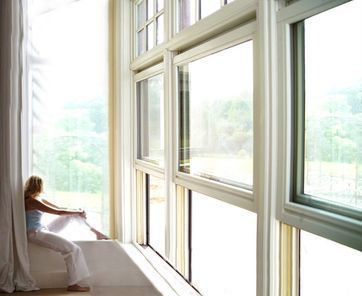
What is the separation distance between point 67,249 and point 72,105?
1281 millimetres

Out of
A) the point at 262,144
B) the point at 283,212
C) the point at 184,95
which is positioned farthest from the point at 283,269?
the point at 184,95

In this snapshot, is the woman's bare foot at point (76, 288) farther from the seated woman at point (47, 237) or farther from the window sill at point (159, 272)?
the window sill at point (159, 272)

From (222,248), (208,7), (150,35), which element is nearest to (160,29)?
(150,35)

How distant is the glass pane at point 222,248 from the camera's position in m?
2.14

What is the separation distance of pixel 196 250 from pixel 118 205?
151cm

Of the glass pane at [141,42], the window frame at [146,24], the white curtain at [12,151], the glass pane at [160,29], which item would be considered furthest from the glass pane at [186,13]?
the white curtain at [12,151]

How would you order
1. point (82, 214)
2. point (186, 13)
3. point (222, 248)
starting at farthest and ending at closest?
point (82, 214) → point (186, 13) → point (222, 248)

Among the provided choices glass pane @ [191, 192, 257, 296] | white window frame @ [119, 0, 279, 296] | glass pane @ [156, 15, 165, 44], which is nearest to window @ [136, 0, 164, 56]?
glass pane @ [156, 15, 165, 44]

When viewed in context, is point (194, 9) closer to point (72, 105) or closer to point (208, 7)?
point (208, 7)

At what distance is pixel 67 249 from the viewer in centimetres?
362

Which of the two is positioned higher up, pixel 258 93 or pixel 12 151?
pixel 258 93

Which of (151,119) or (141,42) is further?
(141,42)

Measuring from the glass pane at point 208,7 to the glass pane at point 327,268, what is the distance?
1227mm

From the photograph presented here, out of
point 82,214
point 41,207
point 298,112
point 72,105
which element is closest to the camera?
point 298,112
